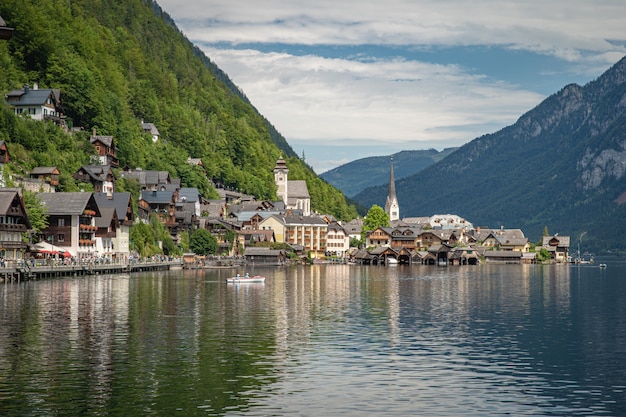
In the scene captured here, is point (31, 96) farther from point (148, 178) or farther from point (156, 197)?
point (148, 178)

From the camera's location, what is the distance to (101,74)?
197625 mm

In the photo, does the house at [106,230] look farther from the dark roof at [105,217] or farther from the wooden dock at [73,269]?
the wooden dock at [73,269]

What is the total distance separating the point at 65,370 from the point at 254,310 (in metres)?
31.1

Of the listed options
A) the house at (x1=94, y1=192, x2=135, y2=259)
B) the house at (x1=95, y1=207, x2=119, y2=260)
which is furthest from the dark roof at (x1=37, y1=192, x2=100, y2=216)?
the house at (x1=94, y1=192, x2=135, y2=259)

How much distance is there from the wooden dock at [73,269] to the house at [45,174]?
16.3m

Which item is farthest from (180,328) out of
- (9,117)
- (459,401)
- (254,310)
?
(9,117)

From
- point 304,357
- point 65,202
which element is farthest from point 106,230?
point 304,357

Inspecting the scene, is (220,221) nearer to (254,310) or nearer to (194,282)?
(194,282)

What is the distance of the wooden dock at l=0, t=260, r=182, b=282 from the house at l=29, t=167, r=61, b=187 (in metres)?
16.3

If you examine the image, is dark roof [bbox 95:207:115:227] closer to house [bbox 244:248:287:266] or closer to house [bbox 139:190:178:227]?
house [bbox 139:190:178:227]

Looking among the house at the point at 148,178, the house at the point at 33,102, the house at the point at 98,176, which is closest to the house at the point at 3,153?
the house at the point at 98,176

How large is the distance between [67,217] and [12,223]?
747 inches

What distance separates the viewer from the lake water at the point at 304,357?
33250 mm

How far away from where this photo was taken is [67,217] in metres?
121
